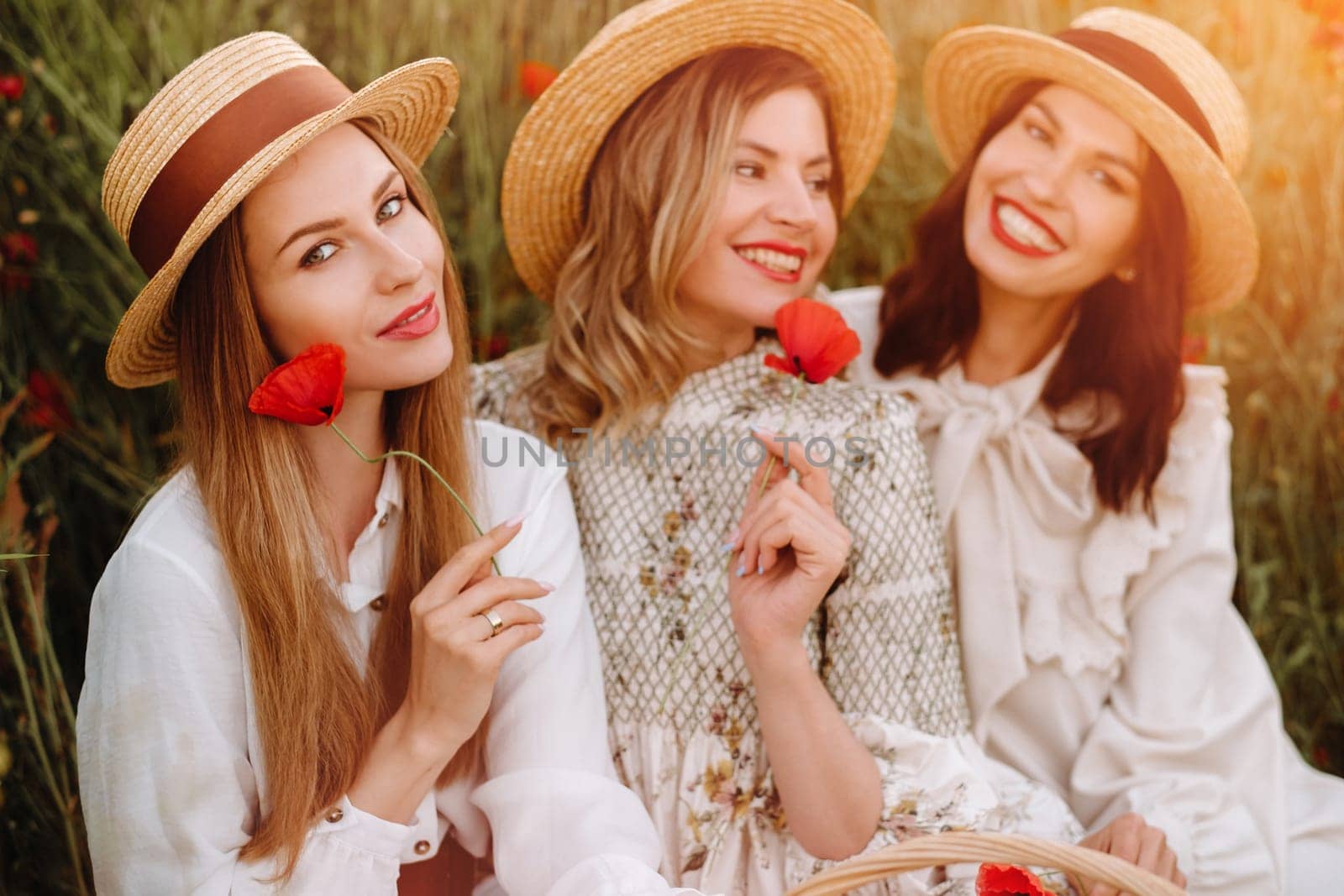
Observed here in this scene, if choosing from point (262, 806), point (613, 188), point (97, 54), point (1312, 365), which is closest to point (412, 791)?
point (262, 806)

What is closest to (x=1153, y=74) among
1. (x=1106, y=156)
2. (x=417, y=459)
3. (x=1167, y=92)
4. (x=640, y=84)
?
(x=1167, y=92)

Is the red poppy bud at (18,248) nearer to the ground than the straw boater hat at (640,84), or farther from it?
nearer to the ground

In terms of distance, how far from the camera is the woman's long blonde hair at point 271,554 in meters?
1.66

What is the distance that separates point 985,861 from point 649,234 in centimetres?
122

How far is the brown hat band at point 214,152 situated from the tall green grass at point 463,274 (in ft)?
1.62

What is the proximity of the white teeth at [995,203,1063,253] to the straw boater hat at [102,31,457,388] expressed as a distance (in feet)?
4.23

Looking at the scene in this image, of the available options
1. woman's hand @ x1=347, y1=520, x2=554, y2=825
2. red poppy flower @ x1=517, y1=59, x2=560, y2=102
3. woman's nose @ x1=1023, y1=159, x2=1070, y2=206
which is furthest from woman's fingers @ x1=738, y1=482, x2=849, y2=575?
red poppy flower @ x1=517, y1=59, x2=560, y2=102

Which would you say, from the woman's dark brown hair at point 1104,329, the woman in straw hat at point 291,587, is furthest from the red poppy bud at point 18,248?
the woman's dark brown hair at point 1104,329

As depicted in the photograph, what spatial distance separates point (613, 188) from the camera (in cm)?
230

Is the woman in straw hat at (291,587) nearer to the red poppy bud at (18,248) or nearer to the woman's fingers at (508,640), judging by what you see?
the woman's fingers at (508,640)

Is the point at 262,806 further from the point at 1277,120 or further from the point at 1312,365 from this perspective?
the point at 1277,120

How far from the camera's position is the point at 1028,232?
2.41 m

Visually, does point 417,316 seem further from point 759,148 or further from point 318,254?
point 759,148

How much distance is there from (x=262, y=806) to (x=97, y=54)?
6.01 feet
